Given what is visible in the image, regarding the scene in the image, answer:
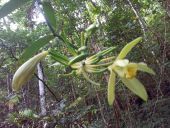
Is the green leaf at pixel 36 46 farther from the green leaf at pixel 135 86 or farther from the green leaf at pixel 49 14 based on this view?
the green leaf at pixel 135 86

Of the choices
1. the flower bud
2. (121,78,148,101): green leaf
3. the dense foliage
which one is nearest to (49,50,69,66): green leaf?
the flower bud

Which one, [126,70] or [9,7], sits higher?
[9,7]

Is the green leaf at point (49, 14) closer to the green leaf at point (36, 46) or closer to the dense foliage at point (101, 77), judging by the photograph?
the green leaf at point (36, 46)

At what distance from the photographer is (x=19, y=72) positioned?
0.45 m

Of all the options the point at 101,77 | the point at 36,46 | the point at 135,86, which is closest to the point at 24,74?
the point at 36,46

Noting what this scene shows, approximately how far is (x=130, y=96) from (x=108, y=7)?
99cm

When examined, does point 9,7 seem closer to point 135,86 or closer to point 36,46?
point 36,46

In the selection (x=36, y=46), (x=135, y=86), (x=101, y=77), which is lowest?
(x=101, y=77)

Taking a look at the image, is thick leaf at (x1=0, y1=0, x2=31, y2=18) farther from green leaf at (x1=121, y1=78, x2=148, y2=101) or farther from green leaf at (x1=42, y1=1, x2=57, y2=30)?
green leaf at (x1=121, y1=78, x2=148, y2=101)

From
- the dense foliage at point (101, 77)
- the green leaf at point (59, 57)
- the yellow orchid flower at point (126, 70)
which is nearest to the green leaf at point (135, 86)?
the yellow orchid flower at point (126, 70)

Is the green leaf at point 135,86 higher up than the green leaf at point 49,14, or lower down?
lower down

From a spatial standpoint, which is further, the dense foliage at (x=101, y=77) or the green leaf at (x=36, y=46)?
the dense foliage at (x=101, y=77)

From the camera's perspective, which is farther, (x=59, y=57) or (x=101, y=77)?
(x=101, y=77)

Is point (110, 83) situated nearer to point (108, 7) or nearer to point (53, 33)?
point (53, 33)
